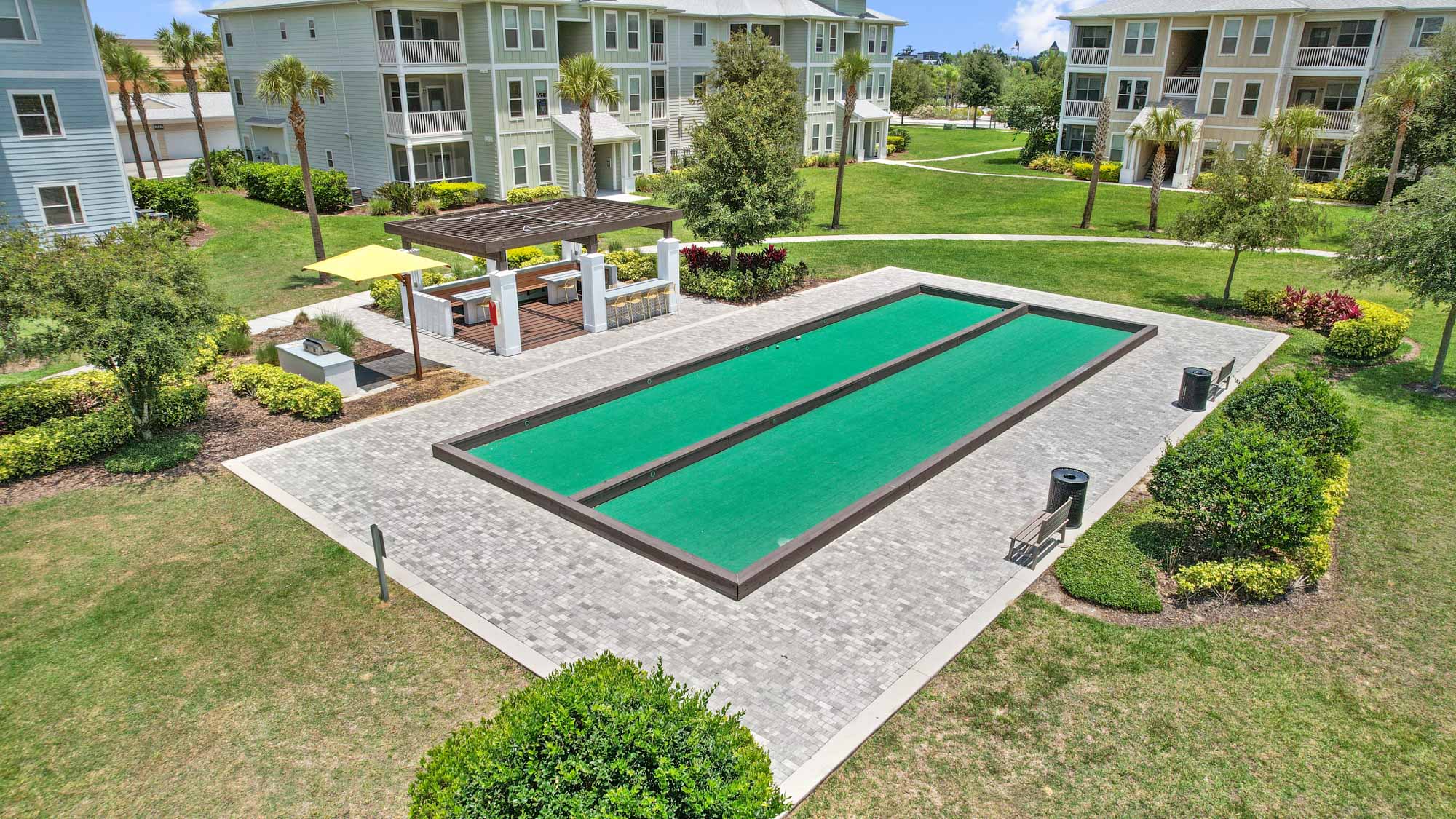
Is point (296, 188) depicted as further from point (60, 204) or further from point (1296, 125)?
point (1296, 125)

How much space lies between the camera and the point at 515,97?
39531mm

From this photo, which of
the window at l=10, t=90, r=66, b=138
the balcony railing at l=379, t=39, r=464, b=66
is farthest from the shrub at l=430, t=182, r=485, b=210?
the window at l=10, t=90, r=66, b=138

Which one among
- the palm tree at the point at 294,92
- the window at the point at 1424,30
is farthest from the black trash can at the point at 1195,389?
the window at the point at 1424,30

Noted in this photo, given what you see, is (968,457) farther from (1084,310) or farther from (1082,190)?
(1082,190)

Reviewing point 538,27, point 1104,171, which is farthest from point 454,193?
point 1104,171

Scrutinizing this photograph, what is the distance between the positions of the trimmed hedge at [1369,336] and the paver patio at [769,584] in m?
5.71

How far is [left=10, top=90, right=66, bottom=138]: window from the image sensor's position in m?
25.9

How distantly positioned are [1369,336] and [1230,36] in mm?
31636

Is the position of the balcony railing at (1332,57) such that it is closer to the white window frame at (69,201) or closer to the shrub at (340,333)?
the shrub at (340,333)

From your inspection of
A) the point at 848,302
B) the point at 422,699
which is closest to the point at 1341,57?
the point at 848,302

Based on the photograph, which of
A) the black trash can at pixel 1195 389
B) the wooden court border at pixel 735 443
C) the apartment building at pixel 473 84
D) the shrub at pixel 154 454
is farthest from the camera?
the apartment building at pixel 473 84

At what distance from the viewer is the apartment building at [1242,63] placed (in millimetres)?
42562

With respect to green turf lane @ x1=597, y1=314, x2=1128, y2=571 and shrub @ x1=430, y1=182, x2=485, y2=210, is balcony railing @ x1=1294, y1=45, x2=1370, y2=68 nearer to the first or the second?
green turf lane @ x1=597, y1=314, x2=1128, y2=571

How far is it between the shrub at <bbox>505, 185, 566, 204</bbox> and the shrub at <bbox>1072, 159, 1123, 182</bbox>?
95.2ft
